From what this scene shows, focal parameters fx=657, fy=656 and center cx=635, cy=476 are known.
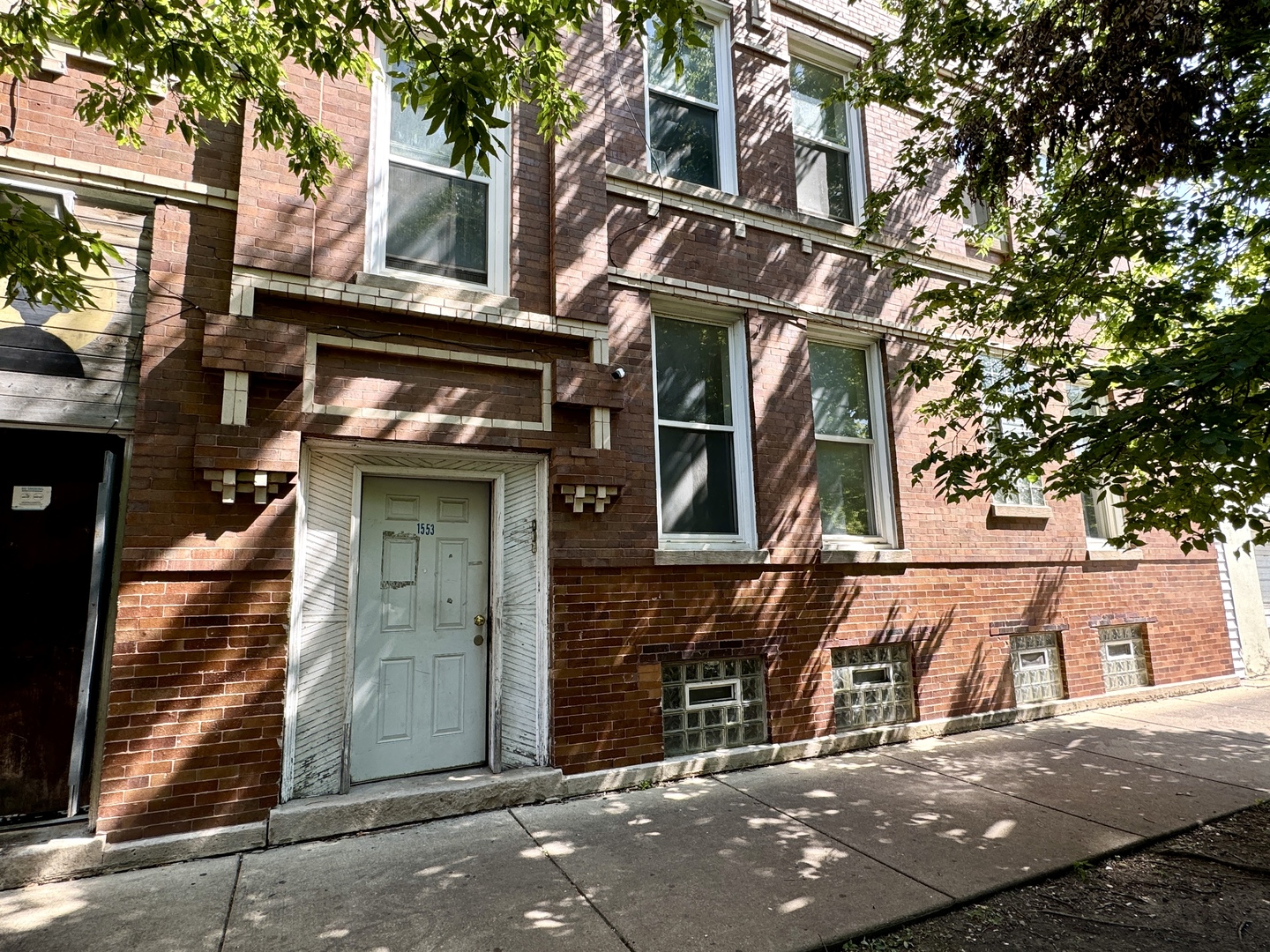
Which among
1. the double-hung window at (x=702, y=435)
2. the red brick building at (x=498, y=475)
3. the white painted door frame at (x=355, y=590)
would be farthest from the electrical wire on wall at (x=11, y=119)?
the double-hung window at (x=702, y=435)

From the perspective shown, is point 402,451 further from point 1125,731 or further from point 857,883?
point 1125,731

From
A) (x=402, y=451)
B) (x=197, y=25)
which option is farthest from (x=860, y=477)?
(x=197, y=25)

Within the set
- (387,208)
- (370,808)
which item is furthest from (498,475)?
(370,808)

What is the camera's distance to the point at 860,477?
22.7ft

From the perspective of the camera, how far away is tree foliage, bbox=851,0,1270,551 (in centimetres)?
365

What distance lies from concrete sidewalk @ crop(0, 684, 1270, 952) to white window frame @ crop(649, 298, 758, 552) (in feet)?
6.28

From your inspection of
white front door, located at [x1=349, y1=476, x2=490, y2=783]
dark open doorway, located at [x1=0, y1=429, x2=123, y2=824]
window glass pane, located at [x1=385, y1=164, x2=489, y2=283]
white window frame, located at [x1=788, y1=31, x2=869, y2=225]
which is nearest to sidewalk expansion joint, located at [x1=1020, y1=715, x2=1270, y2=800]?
white front door, located at [x1=349, y1=476, x2=490, y2=783]

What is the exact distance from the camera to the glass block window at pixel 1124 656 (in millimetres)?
7848

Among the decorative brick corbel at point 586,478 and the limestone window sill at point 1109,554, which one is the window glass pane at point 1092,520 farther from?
the decorative brick corbel at point 586,478

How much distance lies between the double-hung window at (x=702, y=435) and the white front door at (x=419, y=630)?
1744 mm

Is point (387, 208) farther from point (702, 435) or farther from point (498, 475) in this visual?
point (702, 435)

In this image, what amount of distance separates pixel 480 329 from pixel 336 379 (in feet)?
3.62

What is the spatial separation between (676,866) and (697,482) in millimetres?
3144

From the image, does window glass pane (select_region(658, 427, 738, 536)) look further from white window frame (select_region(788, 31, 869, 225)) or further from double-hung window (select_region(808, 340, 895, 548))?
white window frame (select_region(788, 31, 869, 225))
